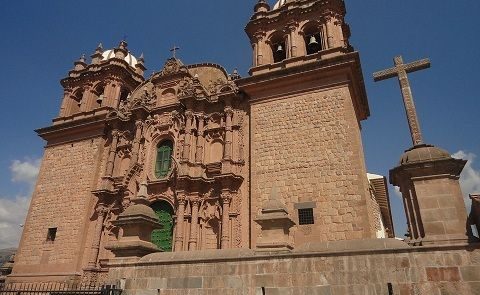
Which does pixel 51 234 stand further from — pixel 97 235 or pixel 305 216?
pixel 305 216

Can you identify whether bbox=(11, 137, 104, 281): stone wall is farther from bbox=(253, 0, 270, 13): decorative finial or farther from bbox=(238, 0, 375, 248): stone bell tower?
bbox=(253, 0, 270, 13): decorative finial

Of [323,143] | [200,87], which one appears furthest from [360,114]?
[200,87]

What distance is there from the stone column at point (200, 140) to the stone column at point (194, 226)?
1.75 m

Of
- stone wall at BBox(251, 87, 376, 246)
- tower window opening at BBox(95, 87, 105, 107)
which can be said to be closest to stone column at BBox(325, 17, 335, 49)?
stone wall at BBox(251, 87, 376, 246)

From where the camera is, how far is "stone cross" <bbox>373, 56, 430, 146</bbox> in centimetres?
655

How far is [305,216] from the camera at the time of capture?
36.5 ft

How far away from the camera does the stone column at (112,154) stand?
1610 cm

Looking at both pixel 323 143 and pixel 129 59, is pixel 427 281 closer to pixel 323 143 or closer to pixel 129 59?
pixel 323 143

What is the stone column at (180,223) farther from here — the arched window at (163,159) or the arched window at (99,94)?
the arched window at (99,94)

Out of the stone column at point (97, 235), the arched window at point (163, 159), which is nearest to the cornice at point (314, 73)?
the arched window at point (163, 159)

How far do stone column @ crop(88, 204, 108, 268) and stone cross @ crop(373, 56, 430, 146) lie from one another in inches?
505

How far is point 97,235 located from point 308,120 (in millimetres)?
10476

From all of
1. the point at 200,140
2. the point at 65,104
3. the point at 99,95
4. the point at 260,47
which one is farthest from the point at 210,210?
the point at 65,104

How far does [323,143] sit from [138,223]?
7.06 meters
